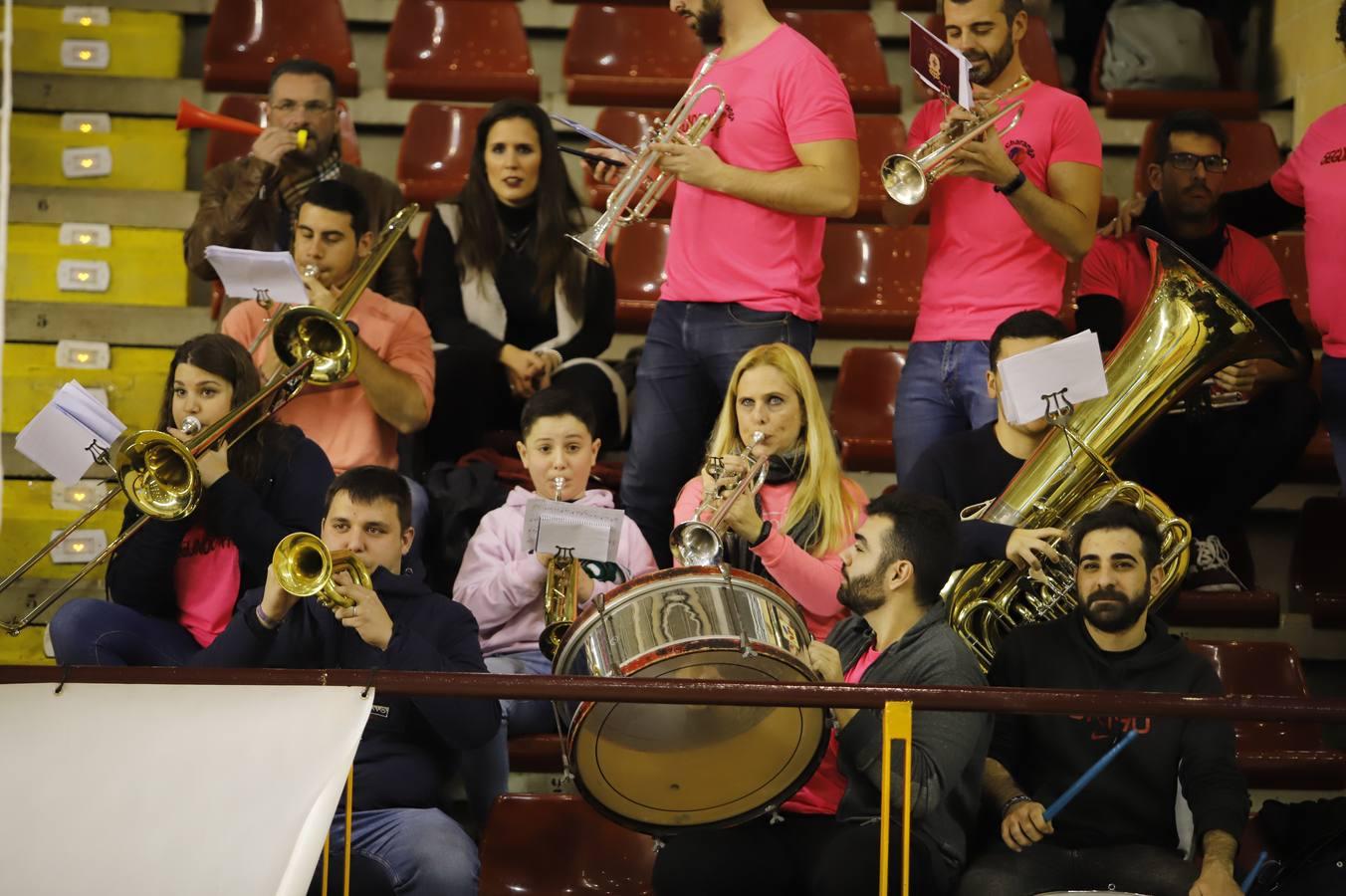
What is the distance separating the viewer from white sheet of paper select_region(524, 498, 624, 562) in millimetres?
3080

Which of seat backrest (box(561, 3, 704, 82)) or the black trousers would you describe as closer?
the black trousers

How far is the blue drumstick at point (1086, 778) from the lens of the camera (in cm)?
294

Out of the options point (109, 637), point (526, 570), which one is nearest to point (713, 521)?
point (526, 570)

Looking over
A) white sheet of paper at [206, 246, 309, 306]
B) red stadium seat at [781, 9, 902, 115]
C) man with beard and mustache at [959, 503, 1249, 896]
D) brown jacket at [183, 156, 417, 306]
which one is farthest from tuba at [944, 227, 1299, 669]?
red stadium seat at [781, 9, 902, 115]

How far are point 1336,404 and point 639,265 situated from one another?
2119 millimetres

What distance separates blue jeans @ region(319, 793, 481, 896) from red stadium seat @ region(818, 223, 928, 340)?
95.2 inches

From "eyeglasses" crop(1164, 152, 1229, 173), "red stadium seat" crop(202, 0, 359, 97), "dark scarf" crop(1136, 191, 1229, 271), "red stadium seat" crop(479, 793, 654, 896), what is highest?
"eyeglasses" crop(1164, 152, 1229, 173)

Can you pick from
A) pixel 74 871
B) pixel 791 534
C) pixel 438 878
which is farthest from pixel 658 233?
pixel 74 871

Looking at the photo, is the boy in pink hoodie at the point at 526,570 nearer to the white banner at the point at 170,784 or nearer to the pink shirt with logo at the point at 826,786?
the pink shirt with logo at the point at 826,786

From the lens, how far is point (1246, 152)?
555 cm

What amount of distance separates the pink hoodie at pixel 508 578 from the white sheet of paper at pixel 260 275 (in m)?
0.68

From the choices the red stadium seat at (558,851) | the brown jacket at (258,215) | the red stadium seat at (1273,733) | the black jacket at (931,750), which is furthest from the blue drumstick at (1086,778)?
the brown jacket at (258,215)

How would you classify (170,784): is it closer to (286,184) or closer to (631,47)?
(286,184)

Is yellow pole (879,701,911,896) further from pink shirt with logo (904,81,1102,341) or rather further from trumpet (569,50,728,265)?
trumpet (569,50,728,265)
